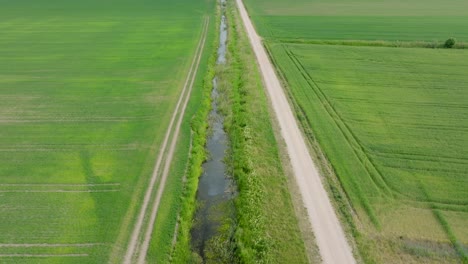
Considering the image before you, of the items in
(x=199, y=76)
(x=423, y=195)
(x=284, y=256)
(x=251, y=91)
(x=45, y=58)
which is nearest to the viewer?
(x=284, y=256)

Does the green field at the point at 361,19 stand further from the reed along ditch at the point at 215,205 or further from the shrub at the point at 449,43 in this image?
the reed along ditch at the point at 215,205

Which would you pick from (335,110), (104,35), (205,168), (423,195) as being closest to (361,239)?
(423,195)

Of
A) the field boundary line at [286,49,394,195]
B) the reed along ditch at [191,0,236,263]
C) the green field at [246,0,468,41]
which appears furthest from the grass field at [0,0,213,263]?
the green field at [246,0,468,41]

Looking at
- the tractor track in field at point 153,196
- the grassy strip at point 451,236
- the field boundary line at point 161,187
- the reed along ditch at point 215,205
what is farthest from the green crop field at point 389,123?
the tractor track in field at point 153,196

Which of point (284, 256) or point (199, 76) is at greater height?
point (199, 76)

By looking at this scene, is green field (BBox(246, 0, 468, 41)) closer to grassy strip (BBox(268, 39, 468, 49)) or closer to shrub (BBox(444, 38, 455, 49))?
grassy strip (BBox(268, 39, 468, 49))

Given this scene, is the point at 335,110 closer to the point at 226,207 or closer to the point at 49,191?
the point at 226,207
